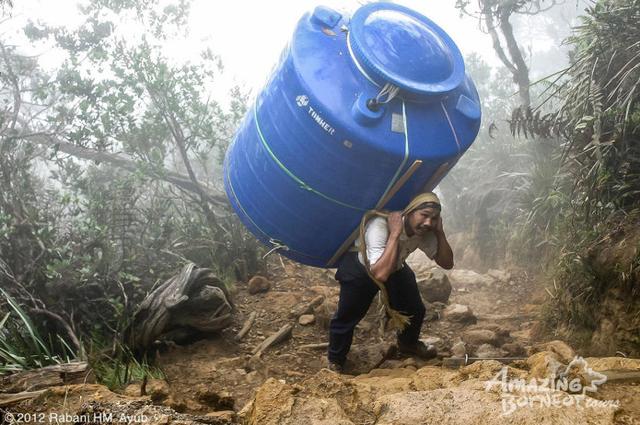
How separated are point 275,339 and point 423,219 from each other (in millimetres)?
1612

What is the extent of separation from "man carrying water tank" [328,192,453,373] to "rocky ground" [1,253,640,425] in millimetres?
222

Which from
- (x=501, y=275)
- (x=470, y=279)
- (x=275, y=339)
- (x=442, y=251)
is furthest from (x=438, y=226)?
(x=501, y=275)

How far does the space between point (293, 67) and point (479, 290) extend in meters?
4.03

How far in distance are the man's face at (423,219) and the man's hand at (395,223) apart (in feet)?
0.24

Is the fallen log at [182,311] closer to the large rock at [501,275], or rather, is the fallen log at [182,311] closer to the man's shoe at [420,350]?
the man's shoe at [420,350]

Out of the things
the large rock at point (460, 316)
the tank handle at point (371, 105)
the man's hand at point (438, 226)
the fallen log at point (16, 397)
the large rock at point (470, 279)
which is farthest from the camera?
the large rock at point (470, 279)

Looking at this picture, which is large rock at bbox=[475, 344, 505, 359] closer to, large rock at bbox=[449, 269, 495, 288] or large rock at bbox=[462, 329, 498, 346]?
large rock at bbox=[462, 329, 498, 346]

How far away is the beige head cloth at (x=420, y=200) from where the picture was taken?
2404mm

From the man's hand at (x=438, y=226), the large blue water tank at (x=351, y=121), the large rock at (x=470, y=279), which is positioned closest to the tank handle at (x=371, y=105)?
the large blue water tank at (x=351, y=121)

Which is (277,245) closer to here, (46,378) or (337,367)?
(337,367)

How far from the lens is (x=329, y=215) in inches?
98.7

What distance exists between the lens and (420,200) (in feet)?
7.94

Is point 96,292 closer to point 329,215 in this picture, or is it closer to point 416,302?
point 329,215

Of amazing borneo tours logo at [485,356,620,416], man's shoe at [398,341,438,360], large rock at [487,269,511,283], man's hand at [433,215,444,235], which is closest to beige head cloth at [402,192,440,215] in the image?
man's hand at [433,215,444,235]
